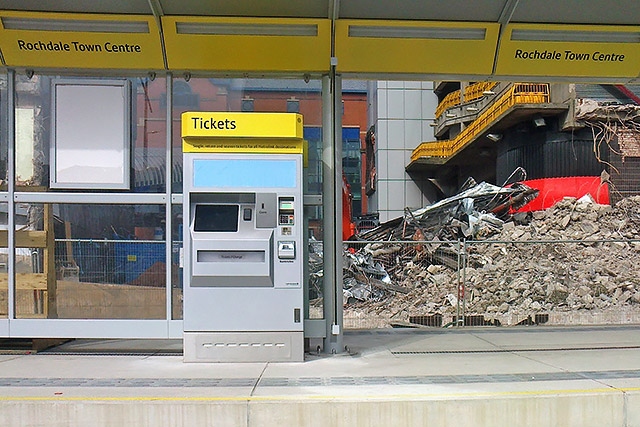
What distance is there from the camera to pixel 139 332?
255 inches

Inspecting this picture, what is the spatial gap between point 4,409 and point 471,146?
28256 millimetres

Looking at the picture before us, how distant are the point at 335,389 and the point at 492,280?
8.48m

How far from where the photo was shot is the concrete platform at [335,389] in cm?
474

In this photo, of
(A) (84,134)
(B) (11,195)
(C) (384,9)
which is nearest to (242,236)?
(A) (84,134)

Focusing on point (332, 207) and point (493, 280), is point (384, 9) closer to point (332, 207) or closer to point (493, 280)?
point (332, 207)

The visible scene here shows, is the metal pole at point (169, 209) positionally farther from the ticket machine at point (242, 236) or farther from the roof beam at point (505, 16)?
the roof beam at point (505, 16)

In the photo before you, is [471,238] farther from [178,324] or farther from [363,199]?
[363,199]

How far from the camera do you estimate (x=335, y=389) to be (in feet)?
16.7

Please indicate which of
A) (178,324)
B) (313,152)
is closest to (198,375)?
(178,324)

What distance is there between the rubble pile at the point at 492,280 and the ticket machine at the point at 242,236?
490cm

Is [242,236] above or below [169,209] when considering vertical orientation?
below

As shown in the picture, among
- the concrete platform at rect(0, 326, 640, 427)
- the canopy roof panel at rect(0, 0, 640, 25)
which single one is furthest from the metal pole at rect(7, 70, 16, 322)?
the canopy roof panel at rect(0, 0, 640, 25)

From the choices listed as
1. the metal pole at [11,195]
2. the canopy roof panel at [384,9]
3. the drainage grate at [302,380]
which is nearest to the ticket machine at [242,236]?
the drainage grate at [302,380]

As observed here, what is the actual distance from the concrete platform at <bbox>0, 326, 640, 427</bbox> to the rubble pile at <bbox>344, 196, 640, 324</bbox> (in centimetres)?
452
